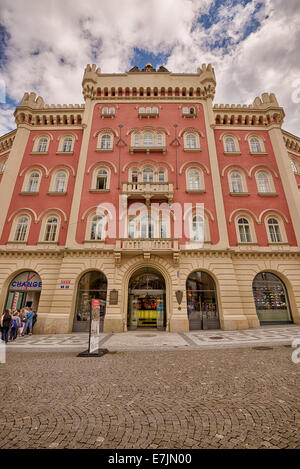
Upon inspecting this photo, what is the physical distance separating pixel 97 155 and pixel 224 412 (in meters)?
22.2

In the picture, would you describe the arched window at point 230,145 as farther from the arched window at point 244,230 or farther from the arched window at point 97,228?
the arched window at point 97,228

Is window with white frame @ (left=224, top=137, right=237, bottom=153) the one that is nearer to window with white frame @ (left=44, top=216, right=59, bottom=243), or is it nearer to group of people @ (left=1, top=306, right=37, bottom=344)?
window with white frame @ (left=44, top=216, right=59, bottom=243)

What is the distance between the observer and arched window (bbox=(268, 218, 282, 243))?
19219 millimetres

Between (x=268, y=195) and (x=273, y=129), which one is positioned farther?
(x=273, y=129)

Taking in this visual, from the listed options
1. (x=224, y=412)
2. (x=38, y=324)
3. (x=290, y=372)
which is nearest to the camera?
(x=224, y=412)

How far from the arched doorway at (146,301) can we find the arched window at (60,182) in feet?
38.5

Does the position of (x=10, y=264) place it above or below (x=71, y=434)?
above

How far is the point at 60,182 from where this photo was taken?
69.4 feet

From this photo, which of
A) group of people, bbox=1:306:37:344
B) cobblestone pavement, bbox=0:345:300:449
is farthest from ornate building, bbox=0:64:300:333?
cobblestone pavement, bbox=0:345:300:449

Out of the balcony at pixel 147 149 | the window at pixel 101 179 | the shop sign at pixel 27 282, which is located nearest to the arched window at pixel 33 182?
the window at pixel 101 179

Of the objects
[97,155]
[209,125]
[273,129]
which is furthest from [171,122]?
[273,129]

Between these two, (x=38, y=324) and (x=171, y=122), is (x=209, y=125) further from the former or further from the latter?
(x=38, y=324)

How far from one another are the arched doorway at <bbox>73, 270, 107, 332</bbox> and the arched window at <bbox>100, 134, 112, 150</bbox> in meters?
13.5

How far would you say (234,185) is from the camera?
2106cm
